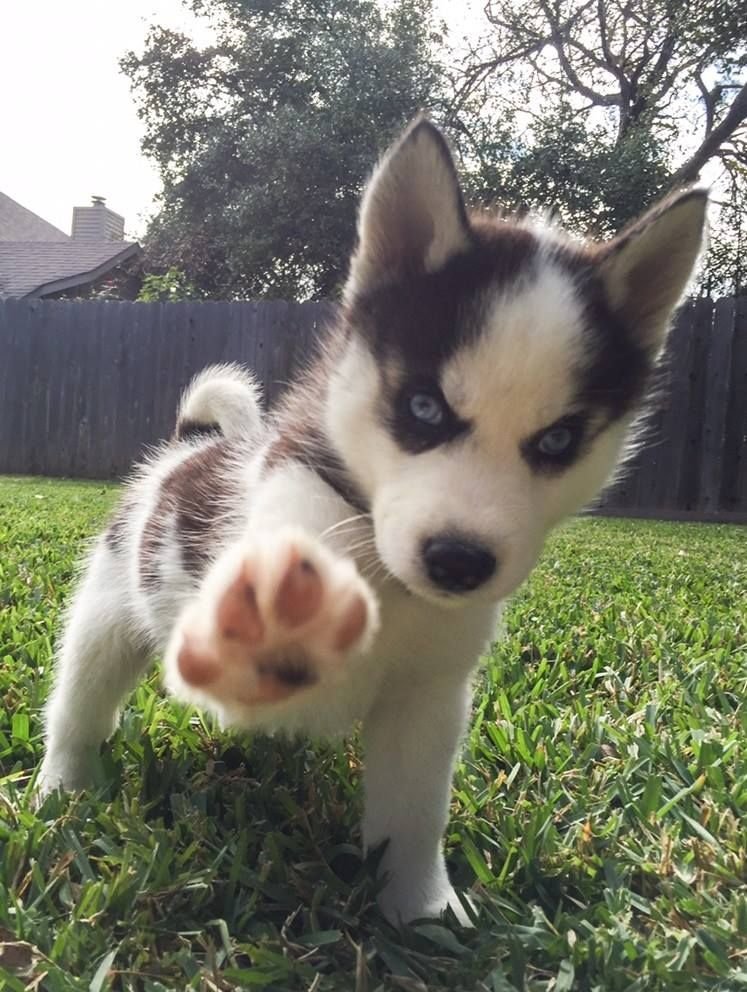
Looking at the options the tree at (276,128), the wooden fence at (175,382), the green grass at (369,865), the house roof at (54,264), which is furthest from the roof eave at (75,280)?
the green grass at (369,865)

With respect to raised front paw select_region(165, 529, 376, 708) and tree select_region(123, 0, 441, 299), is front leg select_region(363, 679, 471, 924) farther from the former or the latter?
tree select_region(123, 0, 441, 299)

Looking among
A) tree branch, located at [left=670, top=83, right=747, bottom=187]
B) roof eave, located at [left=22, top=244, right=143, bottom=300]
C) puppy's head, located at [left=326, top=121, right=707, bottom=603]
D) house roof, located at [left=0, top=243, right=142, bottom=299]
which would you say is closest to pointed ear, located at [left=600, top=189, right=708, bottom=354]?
puppy's head, located at [left=326, top=121, right=707, bottom=603]

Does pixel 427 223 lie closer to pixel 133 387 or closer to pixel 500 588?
pixel 500 588

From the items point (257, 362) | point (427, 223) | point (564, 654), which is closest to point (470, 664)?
point (427, 223)

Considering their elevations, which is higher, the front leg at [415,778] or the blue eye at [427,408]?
the blue eye at [427,408]

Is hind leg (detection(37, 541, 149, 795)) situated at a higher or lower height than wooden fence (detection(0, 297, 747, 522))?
lower

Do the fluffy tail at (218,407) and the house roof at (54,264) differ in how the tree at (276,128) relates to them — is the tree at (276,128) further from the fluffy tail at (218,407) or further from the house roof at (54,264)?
the fluffy tail at (218,407)
